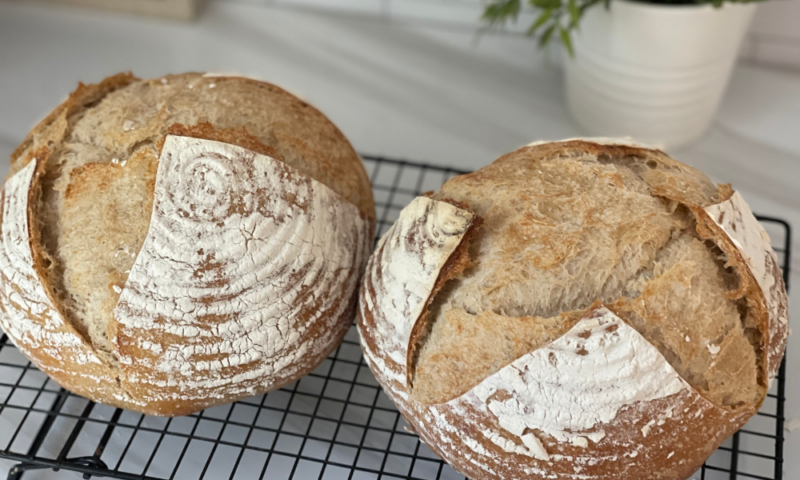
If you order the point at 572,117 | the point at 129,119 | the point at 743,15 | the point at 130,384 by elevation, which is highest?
the point at 743,15

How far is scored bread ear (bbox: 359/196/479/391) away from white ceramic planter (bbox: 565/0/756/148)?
26.6 inches

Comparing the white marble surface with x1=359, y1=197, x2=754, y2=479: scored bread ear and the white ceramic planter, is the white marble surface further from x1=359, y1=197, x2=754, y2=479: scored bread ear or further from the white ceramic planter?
x1=359, y1=197, x2=754, y2=479: scored bread ear

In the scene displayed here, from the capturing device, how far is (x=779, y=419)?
1068 mm

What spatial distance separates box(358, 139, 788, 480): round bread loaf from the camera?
2.89 feet

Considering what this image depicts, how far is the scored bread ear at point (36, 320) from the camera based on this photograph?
102cm

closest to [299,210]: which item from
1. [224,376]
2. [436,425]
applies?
[224,376]

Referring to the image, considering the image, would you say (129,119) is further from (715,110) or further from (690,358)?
(715,110)

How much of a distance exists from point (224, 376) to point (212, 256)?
189mm

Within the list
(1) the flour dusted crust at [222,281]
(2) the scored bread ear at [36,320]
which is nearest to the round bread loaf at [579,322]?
(1) the flour dusted crust at [222,281]

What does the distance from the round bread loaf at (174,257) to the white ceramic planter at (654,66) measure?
2.69 feet

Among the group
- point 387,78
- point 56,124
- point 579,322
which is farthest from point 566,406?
point 387,78

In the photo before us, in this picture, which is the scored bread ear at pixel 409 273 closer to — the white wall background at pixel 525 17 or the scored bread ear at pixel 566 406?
the scored bread ear at pixel 566 406

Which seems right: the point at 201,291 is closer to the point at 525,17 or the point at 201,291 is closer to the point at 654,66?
the point at 654,66

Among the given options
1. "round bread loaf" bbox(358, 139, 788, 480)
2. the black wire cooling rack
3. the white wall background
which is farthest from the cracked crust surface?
the white wall background
